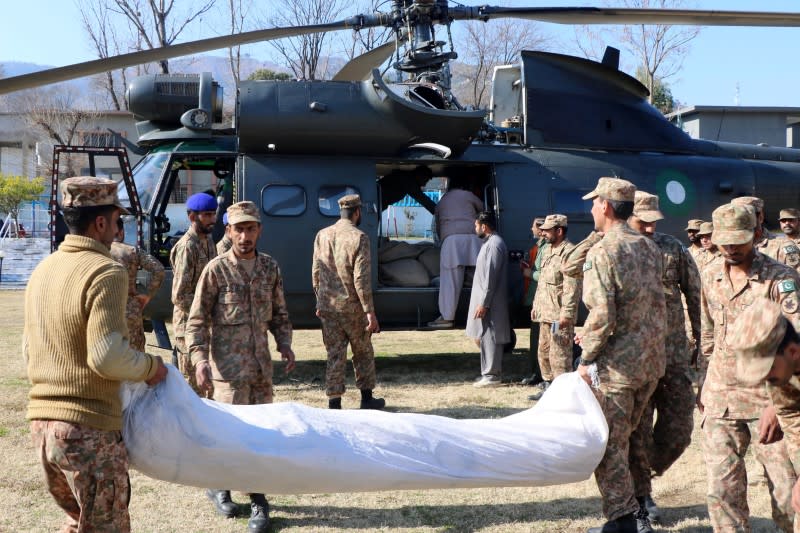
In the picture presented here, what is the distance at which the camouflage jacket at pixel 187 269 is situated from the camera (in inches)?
244

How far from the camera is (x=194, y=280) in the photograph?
6336mm

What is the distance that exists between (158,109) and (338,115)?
2223 mm

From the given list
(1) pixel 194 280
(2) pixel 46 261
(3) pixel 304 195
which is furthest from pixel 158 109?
(2) pixel 46 261

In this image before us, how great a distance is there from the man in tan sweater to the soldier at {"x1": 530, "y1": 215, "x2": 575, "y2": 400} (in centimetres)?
498

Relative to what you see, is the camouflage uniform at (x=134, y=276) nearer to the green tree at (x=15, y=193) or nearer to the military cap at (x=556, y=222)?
the military cap at (x=556, y=222)

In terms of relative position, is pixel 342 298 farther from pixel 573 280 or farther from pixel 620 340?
pixel 620 340

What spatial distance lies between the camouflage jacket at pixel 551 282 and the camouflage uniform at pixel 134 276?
365 cm

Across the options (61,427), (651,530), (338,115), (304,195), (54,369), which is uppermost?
(338,115)

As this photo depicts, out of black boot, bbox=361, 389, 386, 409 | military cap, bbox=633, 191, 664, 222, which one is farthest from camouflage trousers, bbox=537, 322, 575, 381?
military cap, bbox=633, 191, 664, 222

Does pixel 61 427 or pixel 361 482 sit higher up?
pixel 61 427

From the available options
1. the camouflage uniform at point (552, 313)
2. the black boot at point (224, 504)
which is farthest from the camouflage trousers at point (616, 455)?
the camouflage uniform at point (552, 313)

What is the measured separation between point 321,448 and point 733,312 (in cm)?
214

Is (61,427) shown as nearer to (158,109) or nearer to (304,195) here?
(304,195)

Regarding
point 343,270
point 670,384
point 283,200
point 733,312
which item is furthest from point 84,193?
point 283,200
